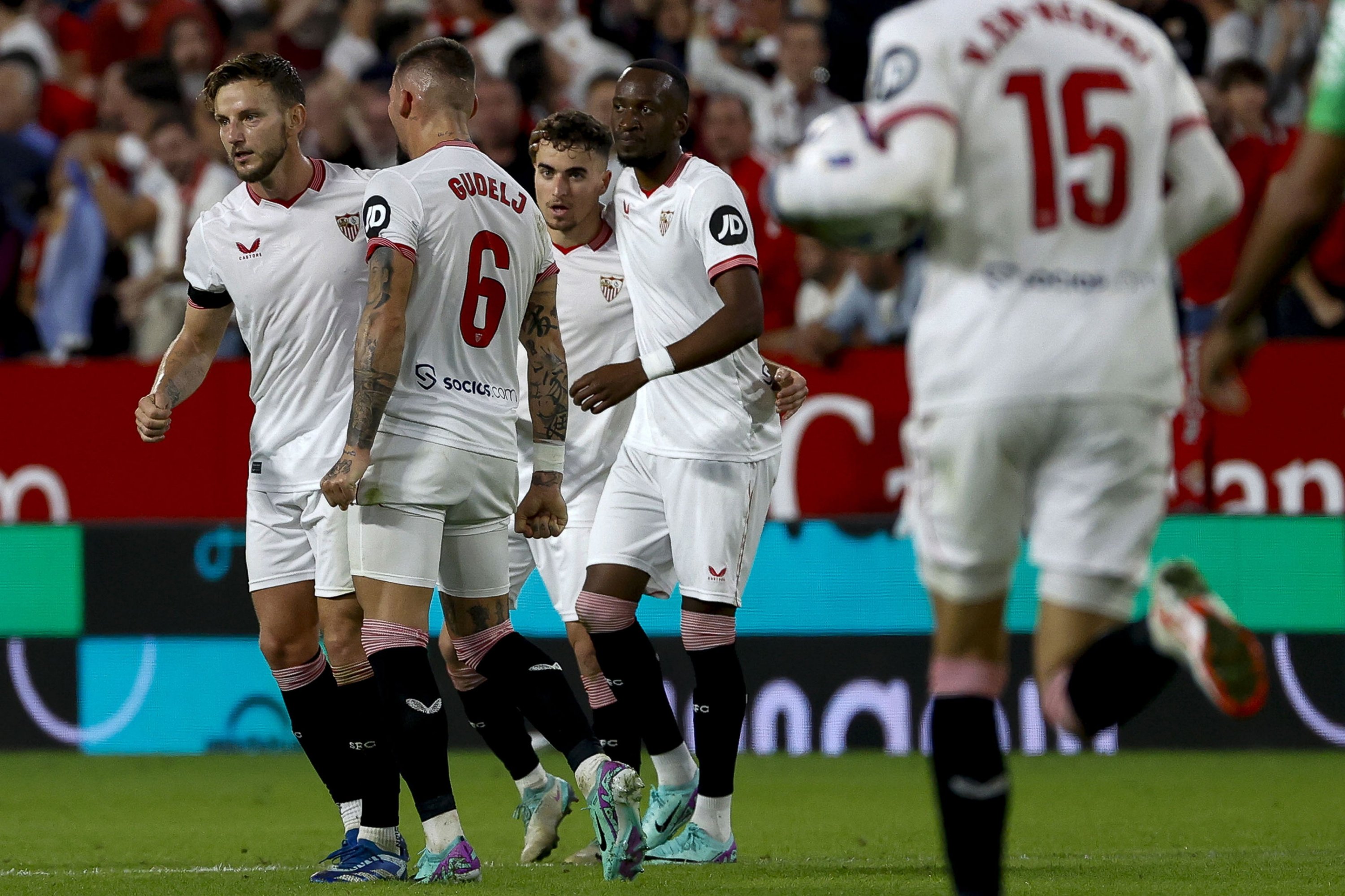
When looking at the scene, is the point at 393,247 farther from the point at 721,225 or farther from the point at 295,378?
the point at 721,225

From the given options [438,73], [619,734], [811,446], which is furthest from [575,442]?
[811,446]

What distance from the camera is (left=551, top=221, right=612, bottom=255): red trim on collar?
6930 millimetres

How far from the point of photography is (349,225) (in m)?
5.69

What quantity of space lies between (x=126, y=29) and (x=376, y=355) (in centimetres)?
938

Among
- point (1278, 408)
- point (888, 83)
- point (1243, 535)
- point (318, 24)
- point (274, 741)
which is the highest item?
point (318, 24)

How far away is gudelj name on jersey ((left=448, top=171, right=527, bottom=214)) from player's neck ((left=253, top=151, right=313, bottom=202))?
63cm

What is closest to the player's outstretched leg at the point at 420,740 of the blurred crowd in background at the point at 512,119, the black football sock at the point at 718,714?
the black football sock at the point at 718,714

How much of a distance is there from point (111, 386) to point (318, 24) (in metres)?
3.76

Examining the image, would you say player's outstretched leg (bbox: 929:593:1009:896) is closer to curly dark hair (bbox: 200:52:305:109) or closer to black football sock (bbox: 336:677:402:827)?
black football sock (bbox: 336:677:402:827)

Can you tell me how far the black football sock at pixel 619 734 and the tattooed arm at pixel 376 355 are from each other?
155cm

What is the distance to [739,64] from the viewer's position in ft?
38.7

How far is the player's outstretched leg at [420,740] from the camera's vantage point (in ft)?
17.3

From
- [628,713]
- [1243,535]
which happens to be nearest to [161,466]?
[628,713]

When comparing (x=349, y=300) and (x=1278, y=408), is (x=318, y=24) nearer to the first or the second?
(x=1278, y=408)
